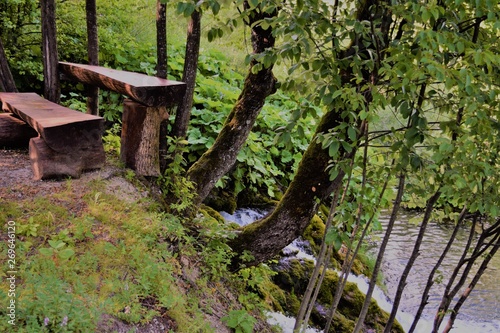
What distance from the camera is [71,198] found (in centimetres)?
324

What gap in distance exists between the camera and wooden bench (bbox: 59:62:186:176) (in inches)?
142

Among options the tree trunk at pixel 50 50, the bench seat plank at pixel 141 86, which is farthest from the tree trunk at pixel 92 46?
the bench seat plank at pixel 141 86

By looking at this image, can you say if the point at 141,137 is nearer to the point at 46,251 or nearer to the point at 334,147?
the point at 46,251

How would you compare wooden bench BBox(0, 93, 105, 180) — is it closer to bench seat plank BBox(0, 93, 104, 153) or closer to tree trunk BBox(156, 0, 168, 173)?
bench seat plank BBox(0, 93, 104, 153)

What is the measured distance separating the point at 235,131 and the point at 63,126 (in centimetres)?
159

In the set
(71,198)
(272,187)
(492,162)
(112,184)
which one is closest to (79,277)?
(71,198)

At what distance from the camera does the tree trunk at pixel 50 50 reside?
4.21 m

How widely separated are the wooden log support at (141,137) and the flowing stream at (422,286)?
6.55 feet

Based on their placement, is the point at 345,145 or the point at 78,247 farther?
the point at 78,247

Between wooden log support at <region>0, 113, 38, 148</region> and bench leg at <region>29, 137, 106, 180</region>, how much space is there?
2.43 feet

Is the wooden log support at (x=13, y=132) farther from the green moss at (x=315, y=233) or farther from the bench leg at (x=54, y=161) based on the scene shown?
the green moss at (x=315, y=233)

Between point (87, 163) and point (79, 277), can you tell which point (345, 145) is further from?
point (87, 163)

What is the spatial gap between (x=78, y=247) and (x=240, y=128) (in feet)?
6.41

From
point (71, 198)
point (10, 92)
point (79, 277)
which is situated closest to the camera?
point (79, 277)
